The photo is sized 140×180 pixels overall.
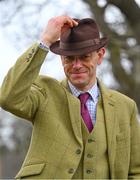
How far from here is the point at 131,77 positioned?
16500 mm

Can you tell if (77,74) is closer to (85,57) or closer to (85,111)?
(85,57)

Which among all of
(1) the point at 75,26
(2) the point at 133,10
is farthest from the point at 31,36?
(1) the point at 75,26

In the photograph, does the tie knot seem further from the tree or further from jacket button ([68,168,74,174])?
the tree

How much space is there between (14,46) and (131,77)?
12.8 feet

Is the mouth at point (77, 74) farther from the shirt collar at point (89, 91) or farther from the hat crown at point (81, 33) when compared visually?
the hat crown at point (81, 33)

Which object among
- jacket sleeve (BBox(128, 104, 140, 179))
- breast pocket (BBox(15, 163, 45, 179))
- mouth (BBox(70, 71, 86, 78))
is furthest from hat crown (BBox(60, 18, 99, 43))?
breast pocket (BBox(15, 163, 45, 179))

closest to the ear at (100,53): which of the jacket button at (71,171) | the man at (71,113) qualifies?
the man at (71,113)

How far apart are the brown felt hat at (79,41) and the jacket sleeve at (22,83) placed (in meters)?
0.22

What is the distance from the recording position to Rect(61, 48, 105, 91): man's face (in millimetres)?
3793

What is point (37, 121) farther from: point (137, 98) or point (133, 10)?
point (137, 98)

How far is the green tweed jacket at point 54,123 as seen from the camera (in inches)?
144

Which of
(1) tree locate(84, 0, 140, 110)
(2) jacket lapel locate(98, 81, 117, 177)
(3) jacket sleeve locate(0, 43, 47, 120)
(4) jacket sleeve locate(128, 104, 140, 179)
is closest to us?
(3) jacket sleeve locate(0, 43, 47, 120)

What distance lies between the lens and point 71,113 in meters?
3.82

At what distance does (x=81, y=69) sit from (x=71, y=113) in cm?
26
